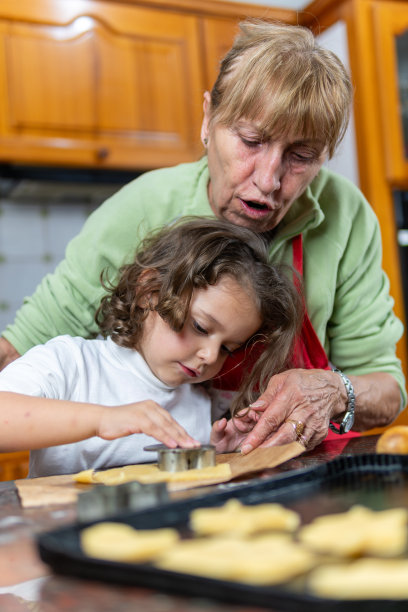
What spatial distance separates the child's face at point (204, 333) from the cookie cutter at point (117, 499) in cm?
54

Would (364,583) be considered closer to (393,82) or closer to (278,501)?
(278,501)

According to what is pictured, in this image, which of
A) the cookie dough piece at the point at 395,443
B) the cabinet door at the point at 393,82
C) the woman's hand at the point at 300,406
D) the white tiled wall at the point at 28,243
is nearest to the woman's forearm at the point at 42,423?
the woman's hand at the point at 300,406

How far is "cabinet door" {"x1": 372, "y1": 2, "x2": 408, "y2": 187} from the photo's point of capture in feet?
→ 8.82

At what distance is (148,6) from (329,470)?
2.42 meters

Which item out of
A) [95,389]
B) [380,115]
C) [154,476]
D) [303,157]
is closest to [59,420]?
[154,476]

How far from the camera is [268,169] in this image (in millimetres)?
1172

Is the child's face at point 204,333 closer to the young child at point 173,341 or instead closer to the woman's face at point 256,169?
the young child at point 173,341

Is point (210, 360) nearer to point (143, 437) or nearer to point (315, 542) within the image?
Result: point (143, 437)

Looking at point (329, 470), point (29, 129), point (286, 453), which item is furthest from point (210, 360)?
point (29, 129)

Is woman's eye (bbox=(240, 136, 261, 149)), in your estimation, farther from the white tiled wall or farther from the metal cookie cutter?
the white tiled wall

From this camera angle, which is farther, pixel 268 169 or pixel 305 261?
pixel 305 261

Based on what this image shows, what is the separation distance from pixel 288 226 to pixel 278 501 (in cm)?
79

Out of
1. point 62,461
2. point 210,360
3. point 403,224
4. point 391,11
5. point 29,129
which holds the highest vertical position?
point 391,11

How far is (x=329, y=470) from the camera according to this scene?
2.56 ft
